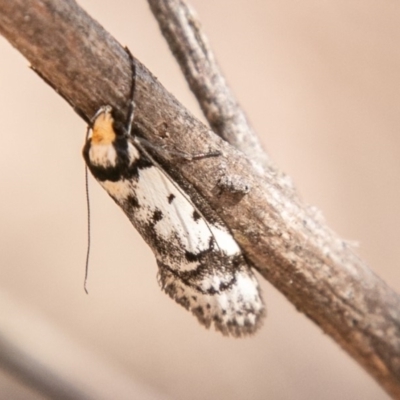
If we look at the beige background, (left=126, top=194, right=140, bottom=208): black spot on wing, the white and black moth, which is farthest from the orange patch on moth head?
the beige background

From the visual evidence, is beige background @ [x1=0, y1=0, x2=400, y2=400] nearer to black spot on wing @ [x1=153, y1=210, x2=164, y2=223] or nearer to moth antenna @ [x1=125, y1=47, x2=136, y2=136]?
black spot on wing @ [x1=153, y1=210, x2=164, y2=223]

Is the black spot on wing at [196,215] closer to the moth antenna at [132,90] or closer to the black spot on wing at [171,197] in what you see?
the black spot on wing at [171,197]

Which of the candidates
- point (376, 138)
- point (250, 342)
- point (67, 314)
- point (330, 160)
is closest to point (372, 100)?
point (376, 138)

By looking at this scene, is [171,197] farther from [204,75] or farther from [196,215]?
[204,75]

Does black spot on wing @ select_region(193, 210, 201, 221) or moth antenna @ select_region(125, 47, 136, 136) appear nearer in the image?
moth antenna @ select_region(125, 47, 136, 136)

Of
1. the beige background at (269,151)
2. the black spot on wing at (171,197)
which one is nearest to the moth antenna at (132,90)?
the black spot on wing at (171,197)

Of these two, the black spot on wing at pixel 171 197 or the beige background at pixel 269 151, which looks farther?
the beige background at pixel 269 151

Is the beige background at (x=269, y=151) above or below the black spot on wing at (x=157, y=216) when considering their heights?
above
